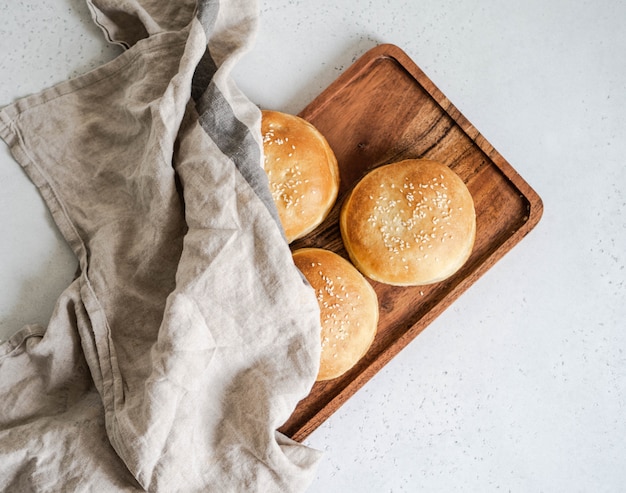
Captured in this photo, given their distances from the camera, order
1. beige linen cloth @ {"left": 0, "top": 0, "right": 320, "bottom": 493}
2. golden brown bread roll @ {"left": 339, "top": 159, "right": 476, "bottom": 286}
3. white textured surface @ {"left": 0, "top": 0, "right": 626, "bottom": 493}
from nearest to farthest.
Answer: beige linen cloth @ {"left": 0, "top": 0, "right": 320, "bottom": 493} → golden brown bread roll @ {"left": 339, "top": 159, "right": 476, "bottom": 286} → white textured surface @ {"left": 0, "top": 0, "right": 626, "bottom": 493}

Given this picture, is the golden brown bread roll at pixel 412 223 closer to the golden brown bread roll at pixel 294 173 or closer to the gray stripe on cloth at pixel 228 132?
the golden brown bread roll at pixel 294 173

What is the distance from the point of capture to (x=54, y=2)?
1.14m

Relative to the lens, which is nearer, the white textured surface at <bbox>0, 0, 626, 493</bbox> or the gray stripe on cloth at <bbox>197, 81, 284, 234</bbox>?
the gray stripe on cloth at <bbox>197, 81, 284, 234</bbox>

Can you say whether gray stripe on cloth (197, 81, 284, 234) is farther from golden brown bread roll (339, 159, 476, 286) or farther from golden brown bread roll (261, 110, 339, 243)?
golden brown bread roll (339, 159, 476, 286)

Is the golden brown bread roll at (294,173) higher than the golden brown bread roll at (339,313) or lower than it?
higher

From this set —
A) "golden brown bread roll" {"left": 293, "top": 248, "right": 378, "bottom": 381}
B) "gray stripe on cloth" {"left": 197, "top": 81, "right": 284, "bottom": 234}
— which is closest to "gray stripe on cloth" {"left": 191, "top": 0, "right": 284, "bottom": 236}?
"gray stripe on cloth" {"left": 197, "top": 81, "right": 284, "bottom": 234}

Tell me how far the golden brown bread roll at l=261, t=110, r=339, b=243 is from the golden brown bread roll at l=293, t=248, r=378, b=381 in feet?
0.28

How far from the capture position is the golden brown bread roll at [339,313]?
1.01 meters

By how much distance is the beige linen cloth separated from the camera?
0.92 metres

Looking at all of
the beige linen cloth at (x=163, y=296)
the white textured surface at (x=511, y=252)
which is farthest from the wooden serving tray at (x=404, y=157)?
the beige linen cloth at (x=163, y=296)

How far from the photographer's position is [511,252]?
1.19 meters

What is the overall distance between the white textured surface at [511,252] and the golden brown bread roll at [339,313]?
166 mm

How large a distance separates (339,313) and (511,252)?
0.43 metres

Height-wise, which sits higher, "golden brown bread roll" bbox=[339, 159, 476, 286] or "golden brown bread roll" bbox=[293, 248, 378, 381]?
"golden brown bread roll" bbox=[339, 159, 476, 286]
